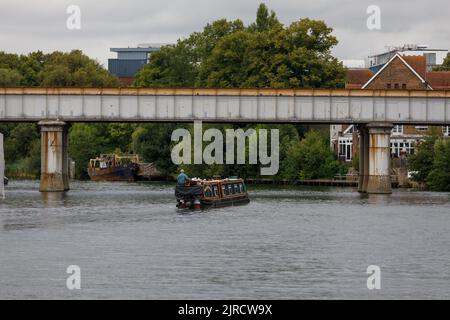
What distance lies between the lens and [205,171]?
143 m

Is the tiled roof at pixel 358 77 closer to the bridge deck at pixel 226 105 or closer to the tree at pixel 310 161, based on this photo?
the tree at pixel 310 161

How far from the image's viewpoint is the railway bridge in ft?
356

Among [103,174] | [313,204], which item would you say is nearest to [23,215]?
[313,204]

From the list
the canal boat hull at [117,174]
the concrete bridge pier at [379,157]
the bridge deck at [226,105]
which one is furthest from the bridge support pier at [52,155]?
the canal boat hull at [117,174]

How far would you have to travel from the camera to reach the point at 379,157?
10725 centimetres

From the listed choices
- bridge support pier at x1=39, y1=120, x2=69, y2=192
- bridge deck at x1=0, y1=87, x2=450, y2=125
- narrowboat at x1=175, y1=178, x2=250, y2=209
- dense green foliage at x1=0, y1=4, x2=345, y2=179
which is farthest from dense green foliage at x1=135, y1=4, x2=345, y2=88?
narrowboat at x1=175, y1=178, x2=250, y2=209

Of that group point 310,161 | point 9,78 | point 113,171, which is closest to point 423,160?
point 310,161

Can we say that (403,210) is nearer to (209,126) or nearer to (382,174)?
(382,174)

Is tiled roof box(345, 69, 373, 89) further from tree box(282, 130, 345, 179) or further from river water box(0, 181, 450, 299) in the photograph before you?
river water box(0, 181, 450, 299)

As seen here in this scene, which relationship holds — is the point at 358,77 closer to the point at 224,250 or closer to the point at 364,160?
the point at 364,160

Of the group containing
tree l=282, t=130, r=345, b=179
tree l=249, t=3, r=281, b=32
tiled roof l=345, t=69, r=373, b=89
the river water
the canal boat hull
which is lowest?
the river water

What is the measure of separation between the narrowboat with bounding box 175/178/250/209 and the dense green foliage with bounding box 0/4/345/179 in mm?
48854
